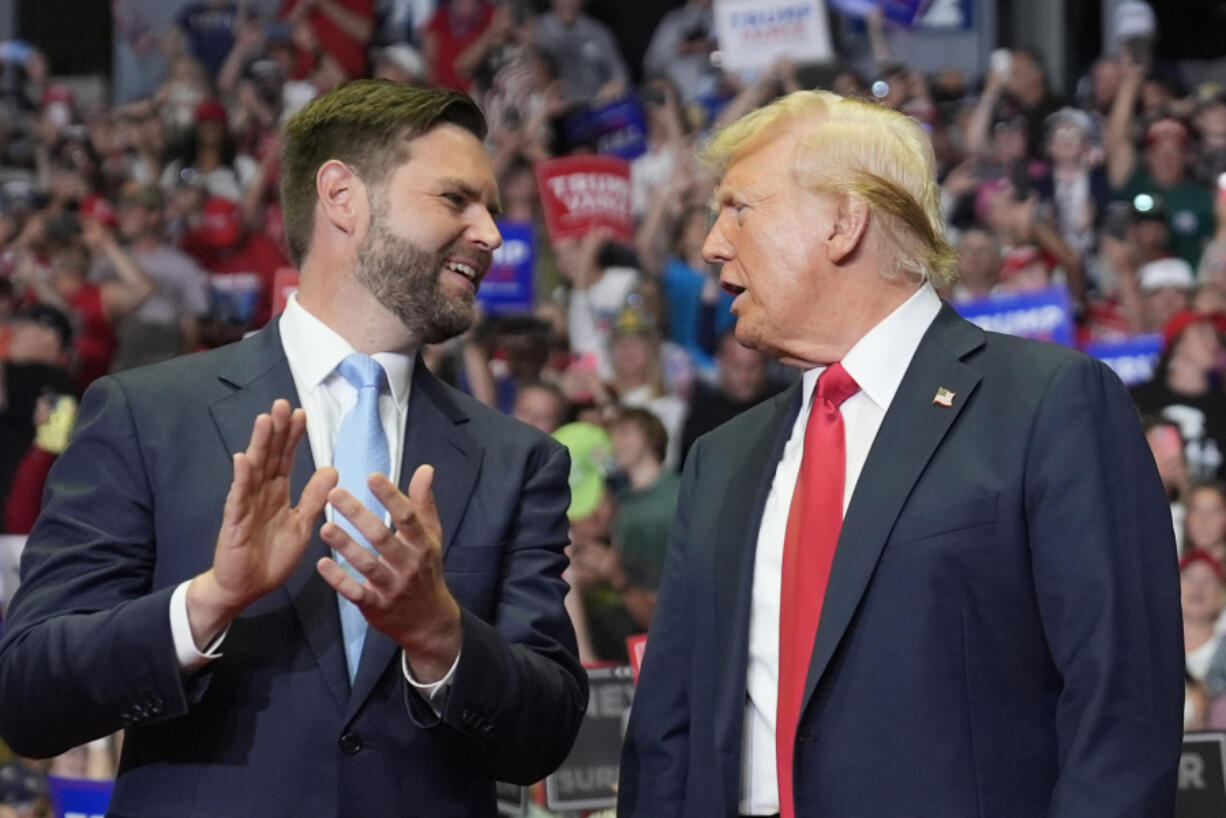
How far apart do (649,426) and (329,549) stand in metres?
4.03

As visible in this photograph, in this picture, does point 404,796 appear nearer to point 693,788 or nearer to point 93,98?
point 693,788

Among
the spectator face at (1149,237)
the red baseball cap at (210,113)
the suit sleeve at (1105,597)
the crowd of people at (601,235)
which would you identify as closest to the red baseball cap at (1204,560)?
the crowd of people at (601,235)

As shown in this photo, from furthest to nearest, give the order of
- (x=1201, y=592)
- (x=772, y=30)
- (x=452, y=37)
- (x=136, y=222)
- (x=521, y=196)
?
(x=452, y=37) < (x=136, y=222) < (x=521, y=196) < (x=772, y=30) < (x=1201, y=592)

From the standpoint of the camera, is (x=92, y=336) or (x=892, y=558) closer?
(x=892, y=558)

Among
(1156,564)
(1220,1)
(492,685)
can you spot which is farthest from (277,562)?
(1220,1)

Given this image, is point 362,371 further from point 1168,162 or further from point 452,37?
point 452,37

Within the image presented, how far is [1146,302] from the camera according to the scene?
7629mm

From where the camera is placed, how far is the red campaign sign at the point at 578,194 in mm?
8039

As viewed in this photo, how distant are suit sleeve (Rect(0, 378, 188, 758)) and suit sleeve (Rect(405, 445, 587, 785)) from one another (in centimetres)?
38

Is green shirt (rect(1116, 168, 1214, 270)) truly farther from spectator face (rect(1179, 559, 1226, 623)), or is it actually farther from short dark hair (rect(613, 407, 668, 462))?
short dark hair (rect(613, 407, 668, 462))

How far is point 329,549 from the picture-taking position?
110 inches

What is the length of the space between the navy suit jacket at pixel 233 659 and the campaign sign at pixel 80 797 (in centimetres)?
136

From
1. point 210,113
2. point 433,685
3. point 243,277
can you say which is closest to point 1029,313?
point 243,277

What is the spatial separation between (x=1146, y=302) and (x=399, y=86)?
17.2 feet
